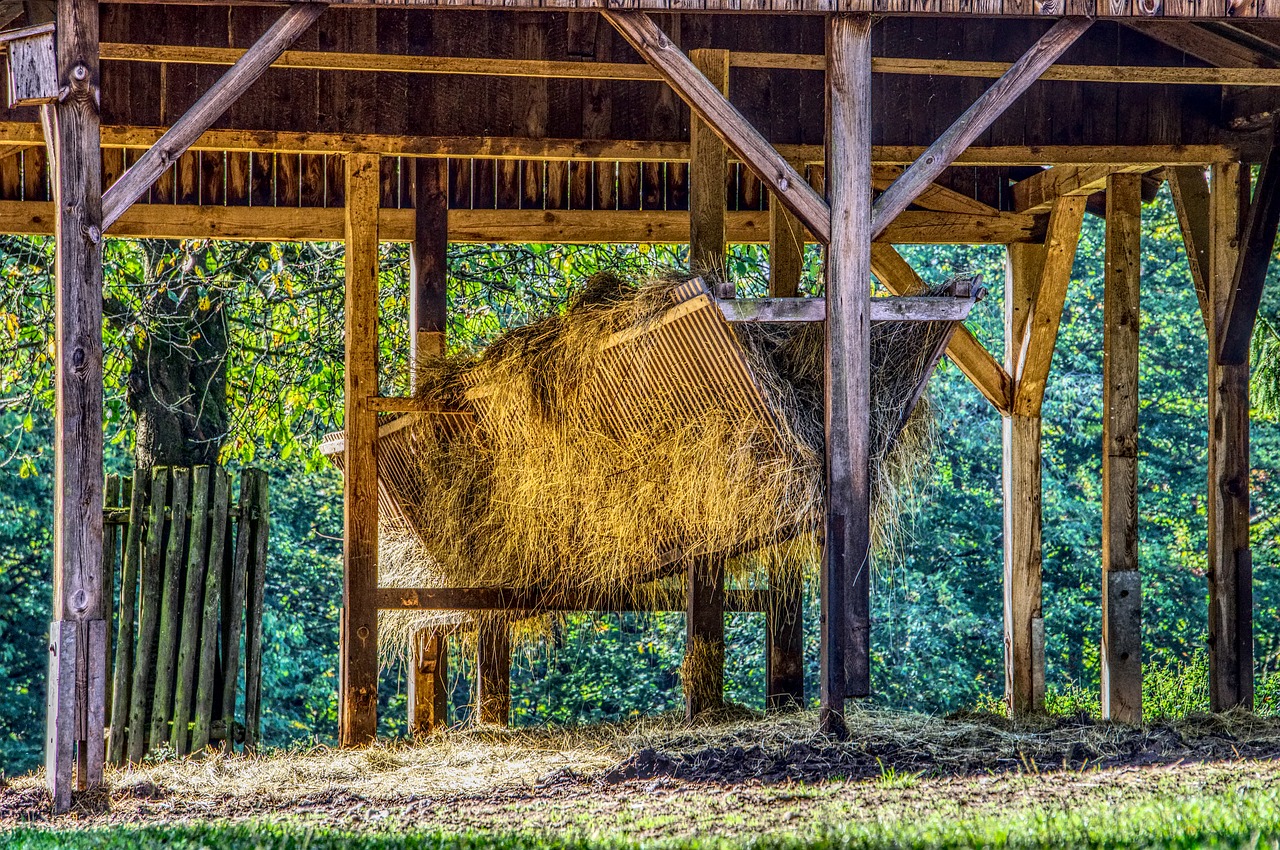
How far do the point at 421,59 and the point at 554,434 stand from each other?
1.98m

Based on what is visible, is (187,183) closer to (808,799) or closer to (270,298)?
(270,298)

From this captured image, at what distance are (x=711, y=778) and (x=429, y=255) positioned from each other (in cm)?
435

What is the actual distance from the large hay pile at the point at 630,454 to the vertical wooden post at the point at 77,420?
2.21 m

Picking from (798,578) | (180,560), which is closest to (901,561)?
(798,578)

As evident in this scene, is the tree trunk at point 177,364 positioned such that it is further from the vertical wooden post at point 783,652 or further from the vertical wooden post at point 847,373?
the vertical wooden post at point 847,373

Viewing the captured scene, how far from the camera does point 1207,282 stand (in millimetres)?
8711

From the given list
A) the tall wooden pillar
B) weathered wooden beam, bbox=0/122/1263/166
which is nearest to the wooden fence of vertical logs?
the tall wooden pillar

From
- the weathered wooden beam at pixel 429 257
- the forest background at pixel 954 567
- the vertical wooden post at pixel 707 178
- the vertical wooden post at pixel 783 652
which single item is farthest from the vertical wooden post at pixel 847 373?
the forest background at pixel 954 567

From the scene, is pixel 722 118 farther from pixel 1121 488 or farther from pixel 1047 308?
pixel 1047 308

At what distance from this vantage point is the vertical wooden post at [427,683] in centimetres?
1045

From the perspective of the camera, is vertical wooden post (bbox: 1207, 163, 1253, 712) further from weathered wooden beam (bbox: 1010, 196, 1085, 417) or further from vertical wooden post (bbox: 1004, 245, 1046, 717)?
vertical wooden post (bbox: 1004, 245, 1046, 717)

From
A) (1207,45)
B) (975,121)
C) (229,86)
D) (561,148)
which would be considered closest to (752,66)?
(561,148)

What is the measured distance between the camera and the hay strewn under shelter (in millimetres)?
6195

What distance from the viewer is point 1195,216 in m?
8.88
